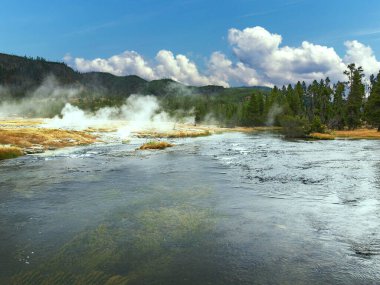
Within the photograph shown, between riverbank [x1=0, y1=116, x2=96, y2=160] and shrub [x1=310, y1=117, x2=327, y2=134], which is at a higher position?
shrub [x1=310, y1=117, x2=327, y2=134]

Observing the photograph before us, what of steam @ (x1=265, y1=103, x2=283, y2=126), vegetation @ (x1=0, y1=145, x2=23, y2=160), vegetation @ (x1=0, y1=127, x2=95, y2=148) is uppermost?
steam @ (x1=265, y1=103, x2=283, y2=126)

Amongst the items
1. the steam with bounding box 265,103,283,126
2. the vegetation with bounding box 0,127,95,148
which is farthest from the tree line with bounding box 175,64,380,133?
the vegetation with bounding box 0,127,95,148

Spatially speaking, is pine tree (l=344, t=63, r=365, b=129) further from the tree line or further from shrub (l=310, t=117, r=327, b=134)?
shrub (l=310, t=117, r=327, b=134)

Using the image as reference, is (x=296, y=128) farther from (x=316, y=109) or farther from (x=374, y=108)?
(x=316, y=109)

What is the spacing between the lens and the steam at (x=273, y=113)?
153062 millimetres

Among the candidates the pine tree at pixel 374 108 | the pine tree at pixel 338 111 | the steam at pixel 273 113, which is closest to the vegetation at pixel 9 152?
the pine tree at pixel 374 108

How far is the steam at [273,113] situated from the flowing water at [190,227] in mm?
119526

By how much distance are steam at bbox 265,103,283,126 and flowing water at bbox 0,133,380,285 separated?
11953 centimetres

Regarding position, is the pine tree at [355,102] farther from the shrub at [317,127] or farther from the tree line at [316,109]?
the shrub at [317,127]

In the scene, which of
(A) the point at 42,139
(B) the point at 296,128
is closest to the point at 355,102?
(B) the point at 296,128

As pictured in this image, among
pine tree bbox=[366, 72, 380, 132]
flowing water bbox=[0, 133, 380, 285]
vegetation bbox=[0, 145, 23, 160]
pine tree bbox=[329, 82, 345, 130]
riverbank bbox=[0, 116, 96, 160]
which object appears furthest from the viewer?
pine tree bbox=[329, 82, 345, 130]

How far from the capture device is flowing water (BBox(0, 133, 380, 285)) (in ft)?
42.5

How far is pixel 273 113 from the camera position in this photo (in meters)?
156

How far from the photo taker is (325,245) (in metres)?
15.5
